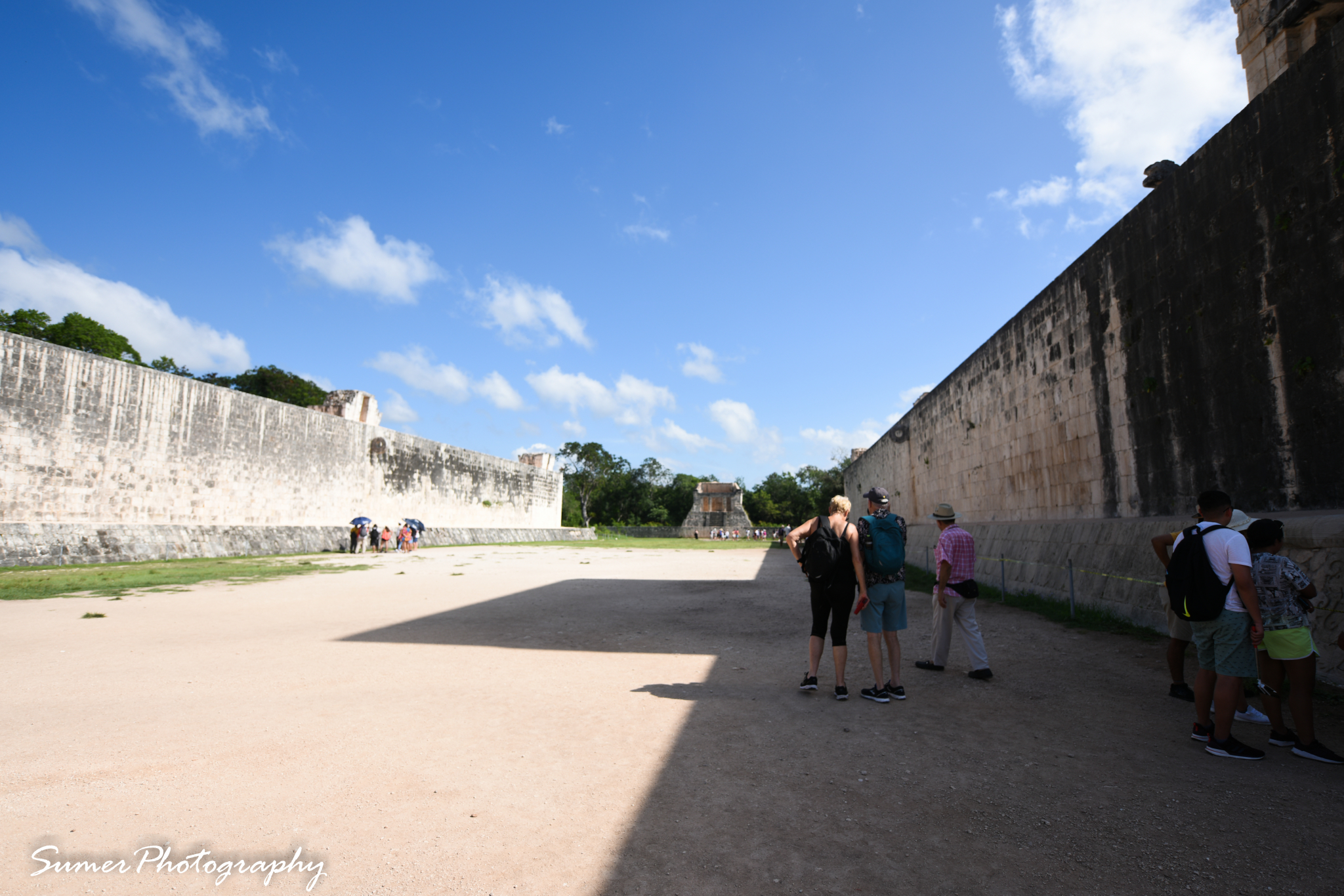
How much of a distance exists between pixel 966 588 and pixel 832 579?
1403mm

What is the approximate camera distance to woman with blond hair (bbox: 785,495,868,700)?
4566mm

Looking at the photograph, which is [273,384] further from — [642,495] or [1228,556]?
[1228,556]

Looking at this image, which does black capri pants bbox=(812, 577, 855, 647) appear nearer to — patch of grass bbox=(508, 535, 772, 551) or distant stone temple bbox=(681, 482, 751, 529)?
patch of grass bbox=(508, 535, 772, 551)

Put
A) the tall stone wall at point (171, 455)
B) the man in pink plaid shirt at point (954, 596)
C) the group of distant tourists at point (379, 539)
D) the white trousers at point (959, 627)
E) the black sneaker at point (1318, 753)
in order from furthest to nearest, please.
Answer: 1. the group of distant tourists at point (379, 539)
2. the tall stone wall at point (171, 455)
3. the man in pink plaid shirt at point (954, 596)
4. the white trousers at point (959, 627)
5. the black sneaker at point (1318, 753)

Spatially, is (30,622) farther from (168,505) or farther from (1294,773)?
(168,505)

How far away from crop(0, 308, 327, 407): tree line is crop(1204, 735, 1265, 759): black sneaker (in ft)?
107

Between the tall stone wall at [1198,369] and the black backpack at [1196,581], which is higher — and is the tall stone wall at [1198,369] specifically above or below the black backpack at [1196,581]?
above

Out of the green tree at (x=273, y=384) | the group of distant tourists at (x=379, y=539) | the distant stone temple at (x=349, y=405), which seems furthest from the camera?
the green tree at (x=273, y=384)

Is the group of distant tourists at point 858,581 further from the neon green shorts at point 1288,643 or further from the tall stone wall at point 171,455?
the tall stone wall at point 171,455

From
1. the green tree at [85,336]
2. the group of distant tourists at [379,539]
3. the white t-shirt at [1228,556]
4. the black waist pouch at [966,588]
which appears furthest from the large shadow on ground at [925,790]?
the green tree at [85,336]

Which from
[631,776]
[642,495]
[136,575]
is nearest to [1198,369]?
[631,776]

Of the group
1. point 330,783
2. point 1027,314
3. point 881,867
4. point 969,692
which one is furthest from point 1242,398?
point 330,783

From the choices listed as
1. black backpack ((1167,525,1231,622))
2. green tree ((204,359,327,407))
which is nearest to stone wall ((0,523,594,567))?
black backpack ((1167,525,1231,622))

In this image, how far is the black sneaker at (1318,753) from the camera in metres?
3.21
